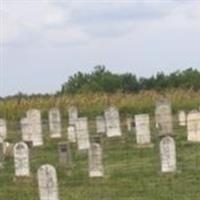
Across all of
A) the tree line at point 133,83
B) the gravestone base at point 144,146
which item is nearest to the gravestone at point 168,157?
the gravestone base at point 144,146

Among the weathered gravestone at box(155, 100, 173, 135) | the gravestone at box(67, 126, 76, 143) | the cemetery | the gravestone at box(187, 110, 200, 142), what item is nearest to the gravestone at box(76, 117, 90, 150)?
the cemetery

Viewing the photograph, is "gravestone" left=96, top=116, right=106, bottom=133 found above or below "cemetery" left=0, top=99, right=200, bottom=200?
above

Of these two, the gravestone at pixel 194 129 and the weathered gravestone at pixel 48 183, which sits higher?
the gravestone at pixel 194 129

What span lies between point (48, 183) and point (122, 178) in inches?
164

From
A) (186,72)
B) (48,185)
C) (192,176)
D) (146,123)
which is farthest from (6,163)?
(186,72)

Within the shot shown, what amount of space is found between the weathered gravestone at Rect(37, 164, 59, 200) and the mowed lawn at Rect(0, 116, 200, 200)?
189 cm

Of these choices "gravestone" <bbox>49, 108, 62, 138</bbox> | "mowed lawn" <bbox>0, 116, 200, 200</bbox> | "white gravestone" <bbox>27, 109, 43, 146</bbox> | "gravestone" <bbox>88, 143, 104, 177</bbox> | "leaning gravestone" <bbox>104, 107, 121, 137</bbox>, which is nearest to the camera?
"mowed lawn" <bbox>0, 116, 200, 200</bbox>

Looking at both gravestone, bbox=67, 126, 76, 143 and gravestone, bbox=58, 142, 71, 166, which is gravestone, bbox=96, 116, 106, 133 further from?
gravestone, bbox=58, 142, 71, 166

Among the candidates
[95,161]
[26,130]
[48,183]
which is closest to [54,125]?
[26,130]

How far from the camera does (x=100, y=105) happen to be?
40438 mm

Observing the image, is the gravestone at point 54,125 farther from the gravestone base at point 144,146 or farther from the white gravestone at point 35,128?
the gravestone base at point 144,146

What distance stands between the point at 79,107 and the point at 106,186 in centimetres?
2356

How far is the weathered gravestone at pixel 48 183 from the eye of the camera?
44.0 feet

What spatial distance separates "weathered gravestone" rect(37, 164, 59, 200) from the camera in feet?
44.0
